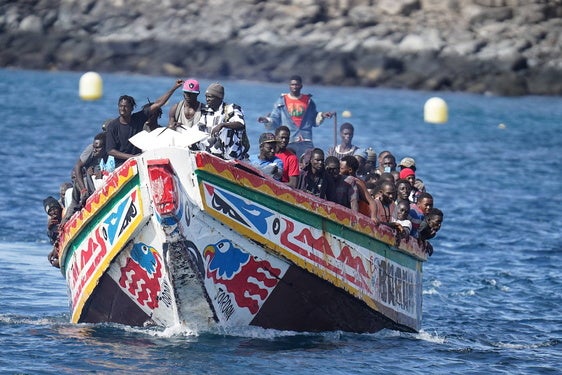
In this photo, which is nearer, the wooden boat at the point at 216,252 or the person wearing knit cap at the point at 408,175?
the wooden boat at the point at 216,252

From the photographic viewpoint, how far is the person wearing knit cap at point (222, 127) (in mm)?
15008

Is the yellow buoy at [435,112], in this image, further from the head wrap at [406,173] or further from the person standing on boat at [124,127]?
the person standing on boat at [124,127]

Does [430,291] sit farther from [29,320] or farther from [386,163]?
[29,320]

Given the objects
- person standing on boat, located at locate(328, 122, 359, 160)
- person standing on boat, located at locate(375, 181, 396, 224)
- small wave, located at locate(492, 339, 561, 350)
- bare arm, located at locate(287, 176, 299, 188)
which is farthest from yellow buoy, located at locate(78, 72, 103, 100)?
bare arm, located at locate(287, 176, 299, 188)

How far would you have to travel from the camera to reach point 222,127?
49.1 ft

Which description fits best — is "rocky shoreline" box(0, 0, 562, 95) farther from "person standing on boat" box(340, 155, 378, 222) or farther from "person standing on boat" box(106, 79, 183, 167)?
"person standing on boat" box(106, 79, 183, 167)

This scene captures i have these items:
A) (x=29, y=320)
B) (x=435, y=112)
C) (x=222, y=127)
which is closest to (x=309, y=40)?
(x=435, y=112)

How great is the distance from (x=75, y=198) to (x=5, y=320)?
6.83 feet

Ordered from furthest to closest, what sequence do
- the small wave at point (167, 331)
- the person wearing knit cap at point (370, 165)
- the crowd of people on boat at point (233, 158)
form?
the person wearing knit cap at point (370, 165) < the crowd of people on boat at point (233, 158) < the small wave at point (167, 331)

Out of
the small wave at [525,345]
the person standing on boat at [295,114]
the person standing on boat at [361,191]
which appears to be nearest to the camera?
the person standing on boat at [361,191]

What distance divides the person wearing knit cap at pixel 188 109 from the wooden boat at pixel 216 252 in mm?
1738

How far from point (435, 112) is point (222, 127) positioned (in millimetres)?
41999

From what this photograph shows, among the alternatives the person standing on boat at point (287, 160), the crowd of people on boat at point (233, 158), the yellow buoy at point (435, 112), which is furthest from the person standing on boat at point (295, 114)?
the yellow buoy at point (435, 112)

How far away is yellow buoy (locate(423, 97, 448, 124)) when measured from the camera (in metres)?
56.4
